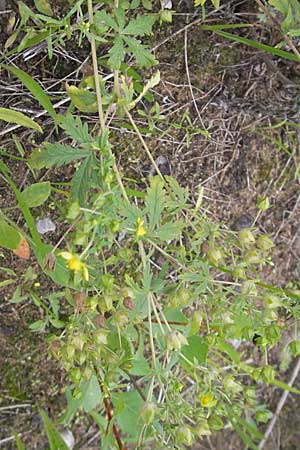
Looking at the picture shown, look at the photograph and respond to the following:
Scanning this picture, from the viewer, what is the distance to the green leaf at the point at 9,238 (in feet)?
4.14

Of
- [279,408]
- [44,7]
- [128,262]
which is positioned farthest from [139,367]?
[279,408]

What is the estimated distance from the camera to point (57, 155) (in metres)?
1.20

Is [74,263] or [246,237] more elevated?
[74,263]

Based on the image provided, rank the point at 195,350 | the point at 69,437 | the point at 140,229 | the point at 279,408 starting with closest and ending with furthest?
1. the point at 140,229
2. the point at 195,350
3. the point at 69,437
4. the point at 279,408

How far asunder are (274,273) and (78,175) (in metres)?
1.06

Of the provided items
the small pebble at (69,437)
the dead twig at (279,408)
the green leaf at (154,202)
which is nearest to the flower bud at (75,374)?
the green leaf at (154,202)

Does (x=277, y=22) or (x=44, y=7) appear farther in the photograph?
(x=277, y=22)

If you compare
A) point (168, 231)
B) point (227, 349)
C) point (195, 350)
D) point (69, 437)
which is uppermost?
point (168, 231)

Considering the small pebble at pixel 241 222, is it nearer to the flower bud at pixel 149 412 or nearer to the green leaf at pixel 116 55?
the green leaf at pixel 116 55

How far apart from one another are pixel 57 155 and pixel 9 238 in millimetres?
206

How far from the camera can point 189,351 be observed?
149cm

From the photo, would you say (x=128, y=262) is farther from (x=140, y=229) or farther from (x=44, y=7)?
(x=44, y=7)

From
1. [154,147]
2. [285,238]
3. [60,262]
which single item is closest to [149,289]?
[60,262]

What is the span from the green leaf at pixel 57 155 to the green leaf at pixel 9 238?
15 centimetres
